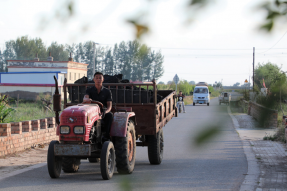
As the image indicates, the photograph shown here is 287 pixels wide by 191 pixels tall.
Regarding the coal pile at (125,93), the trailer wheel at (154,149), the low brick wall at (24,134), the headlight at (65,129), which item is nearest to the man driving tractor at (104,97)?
the headlight at (65,129)

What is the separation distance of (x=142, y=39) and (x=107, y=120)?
6212 millimetres

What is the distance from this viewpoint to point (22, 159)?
924 cm

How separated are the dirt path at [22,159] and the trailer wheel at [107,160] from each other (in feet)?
7.45

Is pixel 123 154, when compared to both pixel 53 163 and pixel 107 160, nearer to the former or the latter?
pixel 107 160

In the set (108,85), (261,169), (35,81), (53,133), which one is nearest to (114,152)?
(108,85)

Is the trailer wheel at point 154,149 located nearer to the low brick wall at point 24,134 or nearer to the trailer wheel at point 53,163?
the trailer wheel at point 53,163

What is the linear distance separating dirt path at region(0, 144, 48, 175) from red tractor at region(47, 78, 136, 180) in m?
1.36

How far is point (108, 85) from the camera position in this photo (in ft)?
27.6

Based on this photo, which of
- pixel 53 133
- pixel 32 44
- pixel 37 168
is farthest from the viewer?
pixel 53 133

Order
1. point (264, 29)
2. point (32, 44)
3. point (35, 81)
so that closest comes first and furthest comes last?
point (264, 29)
point (32, 44)
point (35, 81)

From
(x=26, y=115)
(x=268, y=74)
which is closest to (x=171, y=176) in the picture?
(x=268, y=74)

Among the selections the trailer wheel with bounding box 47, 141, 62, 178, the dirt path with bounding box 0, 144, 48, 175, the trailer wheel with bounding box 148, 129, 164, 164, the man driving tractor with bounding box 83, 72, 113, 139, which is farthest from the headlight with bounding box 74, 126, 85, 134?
the trailer wheel with bounding box 148, 129, 164, 164

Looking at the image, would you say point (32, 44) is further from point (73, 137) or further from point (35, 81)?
point (35, 81)

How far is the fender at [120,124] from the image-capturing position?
723 cm
